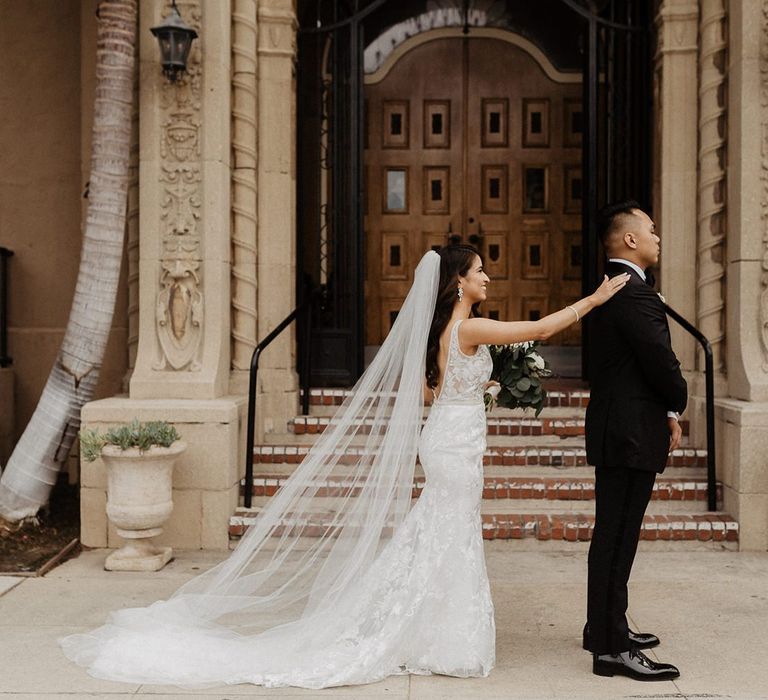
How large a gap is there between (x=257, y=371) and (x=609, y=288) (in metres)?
4.23

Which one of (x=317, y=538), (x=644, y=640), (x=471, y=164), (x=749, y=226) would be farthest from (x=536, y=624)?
(x=471, y=164)

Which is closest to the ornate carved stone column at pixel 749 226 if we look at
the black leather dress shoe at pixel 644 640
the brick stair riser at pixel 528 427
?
the brick stair riser at pixel 528 427

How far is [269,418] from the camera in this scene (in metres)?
8.49

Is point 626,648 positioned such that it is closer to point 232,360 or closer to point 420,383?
point 420,383

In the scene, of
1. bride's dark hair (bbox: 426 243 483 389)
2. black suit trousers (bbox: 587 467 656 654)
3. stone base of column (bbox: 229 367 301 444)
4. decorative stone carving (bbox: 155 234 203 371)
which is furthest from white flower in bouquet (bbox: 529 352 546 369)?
stone base of column (bbox: 229 367 301 444)

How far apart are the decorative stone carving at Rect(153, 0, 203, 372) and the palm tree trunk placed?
1.09ft

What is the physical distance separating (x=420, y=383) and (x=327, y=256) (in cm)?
457

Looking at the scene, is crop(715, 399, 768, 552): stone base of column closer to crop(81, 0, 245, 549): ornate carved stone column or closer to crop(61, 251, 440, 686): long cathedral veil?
crop(61, 251, 440, 686): long cathedral veil

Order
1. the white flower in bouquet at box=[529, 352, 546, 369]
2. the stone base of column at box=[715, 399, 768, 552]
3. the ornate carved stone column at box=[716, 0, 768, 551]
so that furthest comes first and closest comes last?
1. the ornate carved stone column at box=[716, 0, 768, 551]
2. the stone base of column at box=[715, 399, 768, 552]
3. the white flower in bouquet at box=[529, 352, 546, 369]

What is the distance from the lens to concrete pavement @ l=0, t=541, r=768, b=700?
14.8 feet

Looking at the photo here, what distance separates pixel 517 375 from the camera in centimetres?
532

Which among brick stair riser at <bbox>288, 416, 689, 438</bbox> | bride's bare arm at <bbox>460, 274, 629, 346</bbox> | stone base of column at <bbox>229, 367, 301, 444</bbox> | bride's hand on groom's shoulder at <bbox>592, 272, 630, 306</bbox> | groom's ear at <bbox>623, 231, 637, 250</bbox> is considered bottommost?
brick stair riser at <bbox>288, 416, 689, 438</bbox>

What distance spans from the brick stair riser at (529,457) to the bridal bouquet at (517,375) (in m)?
2.69

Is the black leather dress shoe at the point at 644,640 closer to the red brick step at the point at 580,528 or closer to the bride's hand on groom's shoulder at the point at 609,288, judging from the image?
the bride's hand on groom's shoulder at the point at 609,288
